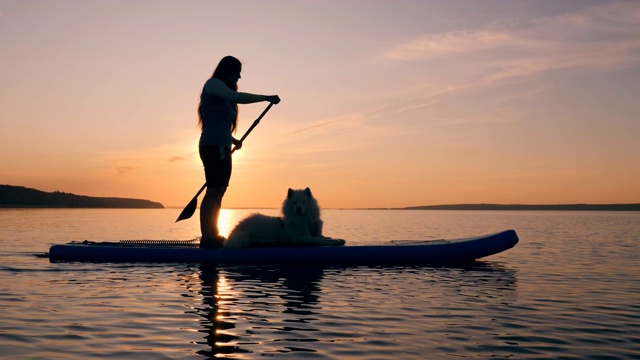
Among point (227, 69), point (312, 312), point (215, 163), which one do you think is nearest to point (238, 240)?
point (215, 163)

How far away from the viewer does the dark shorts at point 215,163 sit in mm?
10688

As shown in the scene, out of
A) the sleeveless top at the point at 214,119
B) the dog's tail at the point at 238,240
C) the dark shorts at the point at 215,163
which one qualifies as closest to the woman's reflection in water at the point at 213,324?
the dog's tail at the point at 238,240

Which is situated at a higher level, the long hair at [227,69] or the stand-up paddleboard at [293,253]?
the long hair at [227,69]

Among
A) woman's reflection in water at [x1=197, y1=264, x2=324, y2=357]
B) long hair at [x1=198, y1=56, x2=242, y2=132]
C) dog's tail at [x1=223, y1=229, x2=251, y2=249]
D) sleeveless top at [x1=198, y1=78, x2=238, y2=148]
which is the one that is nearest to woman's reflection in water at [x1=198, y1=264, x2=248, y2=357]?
woman's reflection in water at [x1=197, y1=264, x2=324, y2=357]

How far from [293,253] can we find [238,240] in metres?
1.10

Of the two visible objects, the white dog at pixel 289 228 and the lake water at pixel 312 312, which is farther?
the white dog at pixel 289 228

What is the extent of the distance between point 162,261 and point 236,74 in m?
3.87

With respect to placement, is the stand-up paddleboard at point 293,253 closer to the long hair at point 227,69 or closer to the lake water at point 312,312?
the lake water at point 312,312

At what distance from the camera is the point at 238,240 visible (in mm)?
11289

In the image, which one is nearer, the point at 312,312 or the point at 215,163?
the point at 312,312

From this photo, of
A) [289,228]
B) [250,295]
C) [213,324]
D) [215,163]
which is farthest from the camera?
[289,228]

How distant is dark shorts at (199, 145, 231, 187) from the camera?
10.7 meters

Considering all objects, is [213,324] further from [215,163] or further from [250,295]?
[215,163]

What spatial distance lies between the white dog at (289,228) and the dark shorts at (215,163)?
122 cm
